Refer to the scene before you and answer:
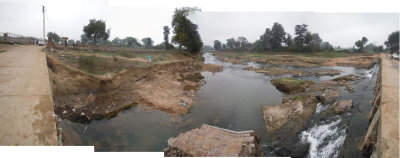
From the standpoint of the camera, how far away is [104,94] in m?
7.20

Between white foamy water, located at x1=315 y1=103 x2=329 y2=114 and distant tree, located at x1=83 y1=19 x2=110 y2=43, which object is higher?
distant tree, located at x1=83 y1=19 x2=110 y2=43

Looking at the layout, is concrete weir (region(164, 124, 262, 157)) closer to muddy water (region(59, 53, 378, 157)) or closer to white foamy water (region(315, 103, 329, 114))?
muddy water (region(59, 53, 378, 157))

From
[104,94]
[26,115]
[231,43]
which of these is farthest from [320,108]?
[231,43]

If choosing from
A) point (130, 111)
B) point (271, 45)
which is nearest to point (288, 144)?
point (130, 111)

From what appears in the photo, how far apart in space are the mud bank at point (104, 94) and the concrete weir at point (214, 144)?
2.94 meters

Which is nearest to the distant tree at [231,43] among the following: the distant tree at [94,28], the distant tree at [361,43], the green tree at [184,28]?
the distant tree at [361,43]

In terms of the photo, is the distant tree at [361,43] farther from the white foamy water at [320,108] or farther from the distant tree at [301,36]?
the white foamy water at [320,108]

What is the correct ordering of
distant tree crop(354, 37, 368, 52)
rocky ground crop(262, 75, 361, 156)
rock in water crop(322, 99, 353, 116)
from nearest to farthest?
rocky ground crop(262, 75, 361, 156), rock in water crop(322, 99, 353, 116), distant tree crop(354, 37, 368, 52)

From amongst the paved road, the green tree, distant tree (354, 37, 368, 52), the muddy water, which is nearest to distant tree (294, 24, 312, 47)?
distant tree (354, 37, 368, 52)

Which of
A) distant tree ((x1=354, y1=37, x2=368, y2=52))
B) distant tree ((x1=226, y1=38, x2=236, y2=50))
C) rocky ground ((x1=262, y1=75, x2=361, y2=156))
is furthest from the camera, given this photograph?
distant tree ((x1=226, y1=38, x2=236, y2=50))

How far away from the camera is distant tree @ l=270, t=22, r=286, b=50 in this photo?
38.1 meters

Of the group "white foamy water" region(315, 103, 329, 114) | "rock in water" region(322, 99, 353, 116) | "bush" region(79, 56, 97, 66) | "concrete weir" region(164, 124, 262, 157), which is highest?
"bush" region(79, 56, 97, 66)

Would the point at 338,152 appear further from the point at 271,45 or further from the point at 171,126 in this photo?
the point at 271,45

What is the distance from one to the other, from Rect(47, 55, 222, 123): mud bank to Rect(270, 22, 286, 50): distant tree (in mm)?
35329
